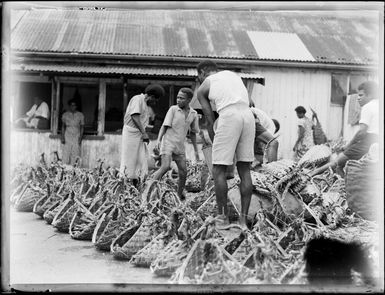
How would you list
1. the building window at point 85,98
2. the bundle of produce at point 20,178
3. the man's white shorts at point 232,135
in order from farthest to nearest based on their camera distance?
the building window at point 85,98, the bundle of produce at point 20,178, the man's white shorts at point 232,135

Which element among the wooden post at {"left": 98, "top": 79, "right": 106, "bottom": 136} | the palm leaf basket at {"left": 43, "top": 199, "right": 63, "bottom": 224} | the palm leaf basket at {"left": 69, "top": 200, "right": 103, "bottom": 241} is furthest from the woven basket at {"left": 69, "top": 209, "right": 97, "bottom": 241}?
the wooden post at {"left": 98, "top": 79, "right": 106, "bottom": 136}

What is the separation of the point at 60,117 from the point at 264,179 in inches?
347

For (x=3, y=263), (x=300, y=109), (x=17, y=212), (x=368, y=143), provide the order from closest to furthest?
(x=3, y=263) < (x=368, y=143) < (x=17, y=212) < (x=300, y=109)

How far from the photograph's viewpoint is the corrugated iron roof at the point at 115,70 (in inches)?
477

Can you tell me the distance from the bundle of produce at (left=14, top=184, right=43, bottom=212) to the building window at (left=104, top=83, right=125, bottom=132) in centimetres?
787

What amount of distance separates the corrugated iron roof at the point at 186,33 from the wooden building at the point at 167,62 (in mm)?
28

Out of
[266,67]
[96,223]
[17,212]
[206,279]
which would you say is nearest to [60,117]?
[266,67]

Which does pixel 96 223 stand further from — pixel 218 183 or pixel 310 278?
pixel 310 278

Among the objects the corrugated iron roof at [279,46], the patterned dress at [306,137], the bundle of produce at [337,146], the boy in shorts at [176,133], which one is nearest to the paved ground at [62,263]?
the boy in shorts at [176,133]

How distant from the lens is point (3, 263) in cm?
373

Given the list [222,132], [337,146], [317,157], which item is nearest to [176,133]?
[222,132]

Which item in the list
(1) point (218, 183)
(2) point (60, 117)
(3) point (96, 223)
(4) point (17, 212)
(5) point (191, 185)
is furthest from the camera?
(2) point (60, 117)

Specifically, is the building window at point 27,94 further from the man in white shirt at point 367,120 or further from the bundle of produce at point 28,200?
the man in white shirt at point 367,120

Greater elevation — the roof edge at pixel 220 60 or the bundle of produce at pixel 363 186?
the roof edge at pixel 220 60
